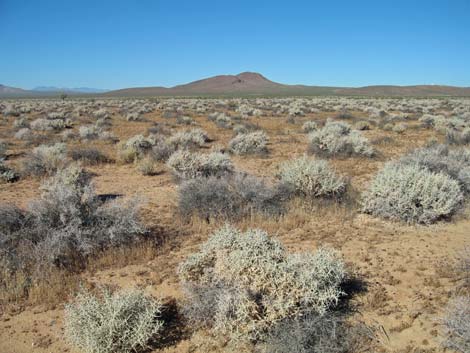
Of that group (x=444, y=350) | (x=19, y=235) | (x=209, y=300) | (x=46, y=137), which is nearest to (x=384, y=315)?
(x=444, y=350)

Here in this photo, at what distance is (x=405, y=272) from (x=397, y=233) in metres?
1.50

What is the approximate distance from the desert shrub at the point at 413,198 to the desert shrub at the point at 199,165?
4204 mm

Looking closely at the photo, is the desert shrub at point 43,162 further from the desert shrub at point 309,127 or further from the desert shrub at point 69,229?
the desert shrub at point 309,127

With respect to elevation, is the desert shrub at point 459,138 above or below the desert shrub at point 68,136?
above

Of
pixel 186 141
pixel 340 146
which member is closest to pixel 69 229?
pixel 186 141

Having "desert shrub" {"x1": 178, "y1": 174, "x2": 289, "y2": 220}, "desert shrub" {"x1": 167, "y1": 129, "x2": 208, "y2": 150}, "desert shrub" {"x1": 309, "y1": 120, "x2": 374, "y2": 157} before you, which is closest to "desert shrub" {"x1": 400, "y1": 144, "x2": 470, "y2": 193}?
"desert shrub" {"x1": 309, "y1": 120, "x2": 374, "y2": 157}

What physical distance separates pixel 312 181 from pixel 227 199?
205cm

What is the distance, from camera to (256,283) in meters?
3.75

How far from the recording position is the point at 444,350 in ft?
11.7

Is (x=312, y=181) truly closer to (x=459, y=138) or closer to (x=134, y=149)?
(x=134, y=149)

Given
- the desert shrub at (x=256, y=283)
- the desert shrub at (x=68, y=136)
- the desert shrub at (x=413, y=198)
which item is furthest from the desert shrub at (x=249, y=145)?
the desert shrub at (x=256, y=283)

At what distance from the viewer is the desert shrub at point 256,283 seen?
3582mm

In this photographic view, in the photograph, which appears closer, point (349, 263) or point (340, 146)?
point (349, 263)

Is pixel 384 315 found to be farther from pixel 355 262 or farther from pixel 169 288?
pixel 169 288
